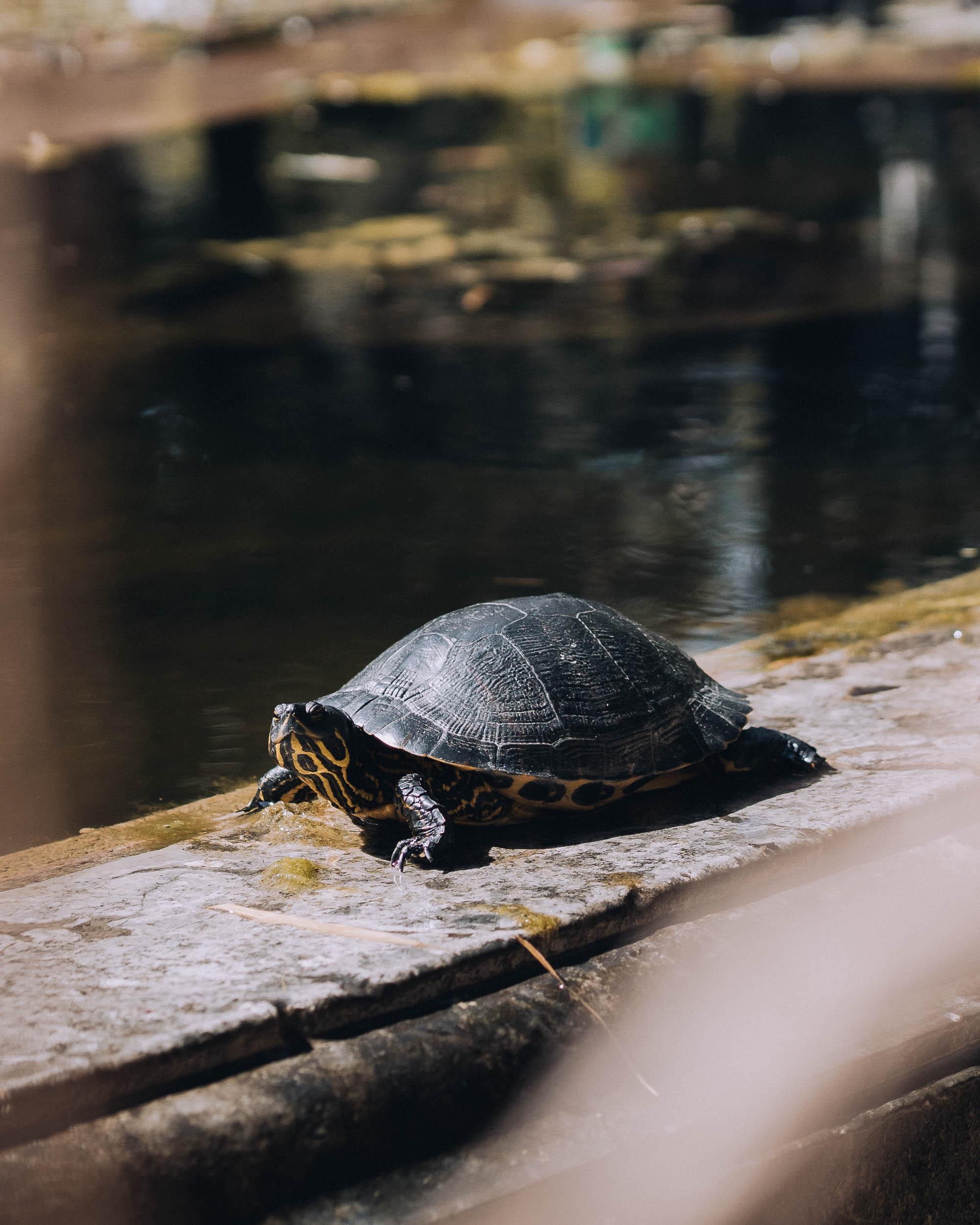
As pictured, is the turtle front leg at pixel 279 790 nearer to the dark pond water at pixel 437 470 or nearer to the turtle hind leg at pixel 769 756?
the dark pond water at pixel 437 470

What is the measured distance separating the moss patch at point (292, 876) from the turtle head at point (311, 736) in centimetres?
19

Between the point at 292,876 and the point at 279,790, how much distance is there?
0.46 meters

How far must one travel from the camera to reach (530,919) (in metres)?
2.58

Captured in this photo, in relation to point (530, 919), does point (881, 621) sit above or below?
below

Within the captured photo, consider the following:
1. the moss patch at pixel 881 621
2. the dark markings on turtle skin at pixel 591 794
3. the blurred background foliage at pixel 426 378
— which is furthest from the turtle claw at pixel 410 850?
the moss patch at pixel 881 621

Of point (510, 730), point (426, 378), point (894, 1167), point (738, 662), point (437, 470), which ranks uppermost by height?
point (426, 378)

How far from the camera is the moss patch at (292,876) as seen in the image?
2.79 metres

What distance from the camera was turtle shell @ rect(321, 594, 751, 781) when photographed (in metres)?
2.92

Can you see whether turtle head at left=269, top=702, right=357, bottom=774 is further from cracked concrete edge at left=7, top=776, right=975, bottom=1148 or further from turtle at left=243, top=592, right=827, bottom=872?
cracked concrete edge at left=7, top=776, right=975, bottom=1148

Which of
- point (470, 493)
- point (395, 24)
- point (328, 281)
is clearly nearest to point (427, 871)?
point (470, 493)

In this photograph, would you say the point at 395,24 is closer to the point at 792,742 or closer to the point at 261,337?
the point at 261,337

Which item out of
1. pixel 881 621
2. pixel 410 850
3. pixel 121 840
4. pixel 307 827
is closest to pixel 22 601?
pixel 121 840

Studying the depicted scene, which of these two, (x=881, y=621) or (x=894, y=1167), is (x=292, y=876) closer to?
(x=894, y=1167)

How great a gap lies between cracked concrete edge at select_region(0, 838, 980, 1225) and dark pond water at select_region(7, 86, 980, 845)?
142 centimetres
